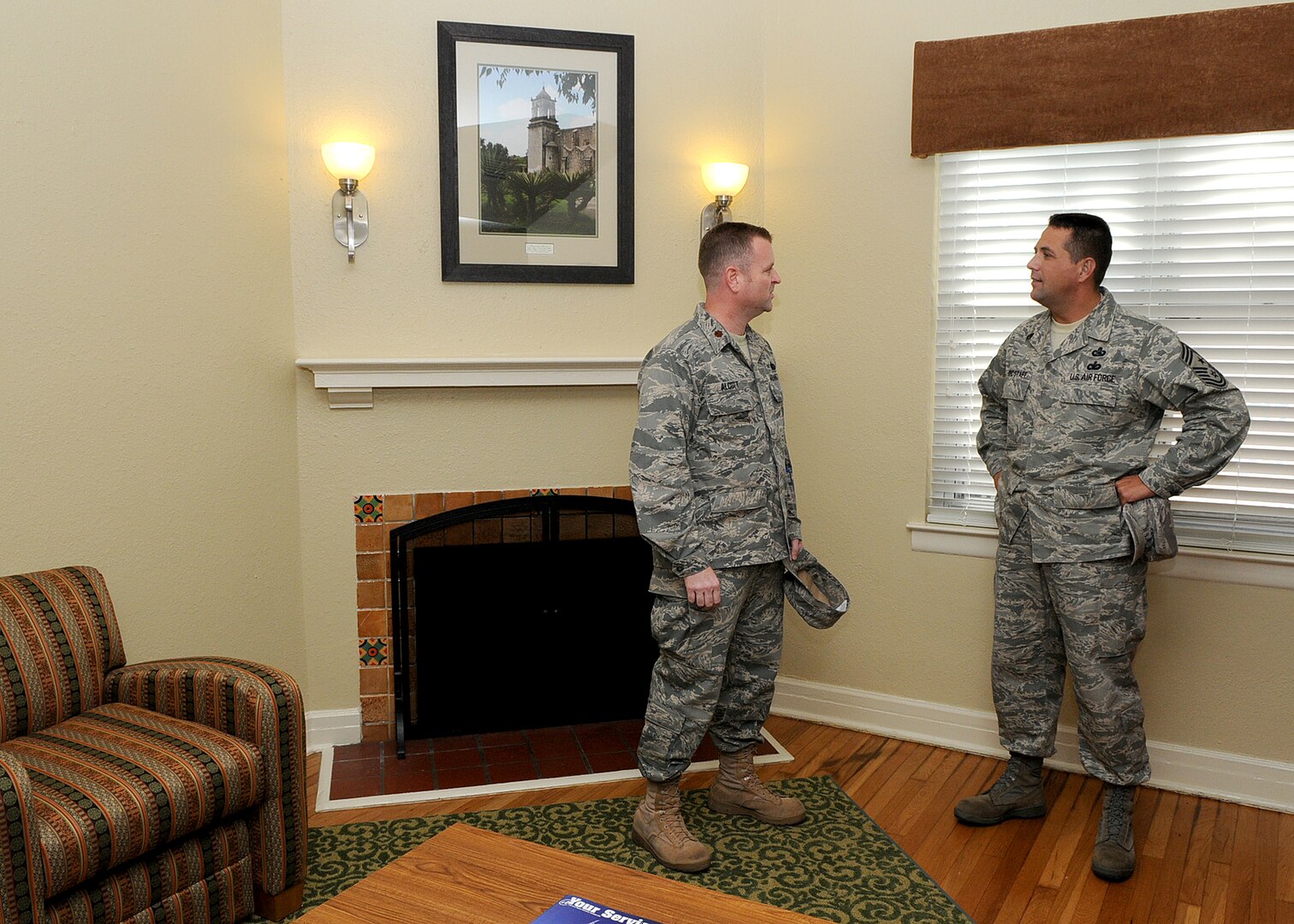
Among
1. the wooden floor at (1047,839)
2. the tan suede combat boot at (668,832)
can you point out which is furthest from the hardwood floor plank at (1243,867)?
the tan suede combat boot at (668,832)

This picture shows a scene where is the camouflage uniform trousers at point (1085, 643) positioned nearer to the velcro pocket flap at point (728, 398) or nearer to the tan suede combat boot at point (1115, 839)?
the tan suede combat boot at point (1115, 839)

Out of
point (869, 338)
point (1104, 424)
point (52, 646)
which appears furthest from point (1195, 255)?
point (52, 646)

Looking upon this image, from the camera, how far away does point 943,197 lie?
333cm

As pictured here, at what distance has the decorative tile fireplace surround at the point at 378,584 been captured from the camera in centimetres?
341

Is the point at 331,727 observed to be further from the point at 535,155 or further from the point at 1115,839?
the point at 1115,839

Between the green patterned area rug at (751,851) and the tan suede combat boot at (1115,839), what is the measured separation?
455 millimetres

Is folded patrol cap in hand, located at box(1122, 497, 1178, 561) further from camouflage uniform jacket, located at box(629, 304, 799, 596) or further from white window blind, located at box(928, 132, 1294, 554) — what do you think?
camouflage uniform jacket, located at box(629, 304, 799, 596)

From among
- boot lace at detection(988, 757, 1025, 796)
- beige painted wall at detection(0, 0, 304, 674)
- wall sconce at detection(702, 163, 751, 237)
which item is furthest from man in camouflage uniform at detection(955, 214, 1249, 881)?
beige painted wall at detection(0, 0, 304, 674)

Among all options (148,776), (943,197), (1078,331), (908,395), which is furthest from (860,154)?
(148,776)

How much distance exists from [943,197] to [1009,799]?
73.9 inches

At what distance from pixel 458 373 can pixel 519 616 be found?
0.85 metres

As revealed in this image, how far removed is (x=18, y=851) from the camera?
5.88 feet

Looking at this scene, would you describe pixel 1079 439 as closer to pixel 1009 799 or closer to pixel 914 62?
pixel 1009 799

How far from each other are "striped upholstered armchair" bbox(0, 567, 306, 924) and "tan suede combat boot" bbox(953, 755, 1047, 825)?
5.93ft
